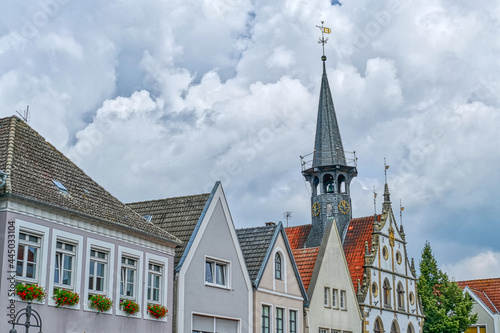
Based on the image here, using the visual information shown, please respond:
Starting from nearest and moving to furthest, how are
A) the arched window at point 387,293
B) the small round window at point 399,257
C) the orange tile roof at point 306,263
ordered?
the orange tile roof at point 306,263 → the arched window at point 387,293 → the small round window at point 399,257

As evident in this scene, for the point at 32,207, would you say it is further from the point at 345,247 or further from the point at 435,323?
the point at 435,323

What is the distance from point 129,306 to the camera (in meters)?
29.0

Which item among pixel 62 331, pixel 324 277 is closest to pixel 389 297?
pixel 324 277

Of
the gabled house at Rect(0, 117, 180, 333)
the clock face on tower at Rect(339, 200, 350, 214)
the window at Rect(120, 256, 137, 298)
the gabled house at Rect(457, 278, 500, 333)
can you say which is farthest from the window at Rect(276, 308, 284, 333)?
the gabled house at Rect(457, 278, 500, 333)

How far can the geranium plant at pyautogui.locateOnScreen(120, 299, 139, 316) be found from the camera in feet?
94.8

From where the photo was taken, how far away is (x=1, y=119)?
98.2ft

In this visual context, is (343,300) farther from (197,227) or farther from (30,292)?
(30,292)

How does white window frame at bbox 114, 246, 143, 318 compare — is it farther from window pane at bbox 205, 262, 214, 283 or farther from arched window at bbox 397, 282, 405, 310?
arched window at bbox 397, 282, 405, 310

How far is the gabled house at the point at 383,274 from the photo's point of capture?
51344mm

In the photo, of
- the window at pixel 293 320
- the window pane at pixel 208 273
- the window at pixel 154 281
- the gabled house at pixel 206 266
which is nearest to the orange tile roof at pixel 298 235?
the window at pixel 293 320

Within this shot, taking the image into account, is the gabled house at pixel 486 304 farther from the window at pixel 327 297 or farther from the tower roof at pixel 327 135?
the window at pixel 327 297

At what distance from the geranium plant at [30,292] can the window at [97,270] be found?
305 centimetres

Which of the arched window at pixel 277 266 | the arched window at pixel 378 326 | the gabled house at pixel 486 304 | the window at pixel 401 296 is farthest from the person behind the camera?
the gabled house at pixel 486 304

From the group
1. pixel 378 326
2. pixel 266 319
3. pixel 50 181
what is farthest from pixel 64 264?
pixel 378 326
